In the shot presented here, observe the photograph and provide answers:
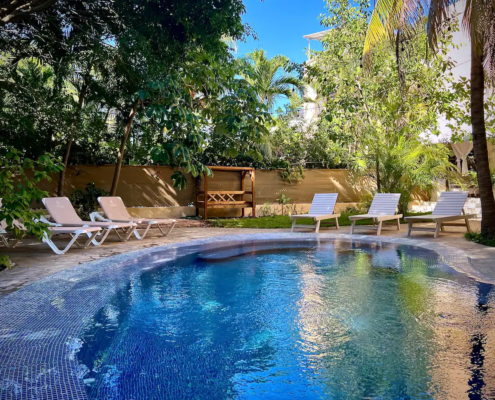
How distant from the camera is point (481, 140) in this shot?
8.16 m

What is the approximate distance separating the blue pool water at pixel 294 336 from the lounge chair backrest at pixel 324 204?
16.2 ft

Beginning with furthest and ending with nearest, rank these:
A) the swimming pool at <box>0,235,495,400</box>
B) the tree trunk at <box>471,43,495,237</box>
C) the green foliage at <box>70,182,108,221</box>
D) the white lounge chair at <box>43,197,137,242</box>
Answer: the green foliage at <box>70,182,108,221</box>
the tree trunk at <box>471,43,495,237</box>
the white lounge chair at <box>43,197,137,242</box>
the swimming pool at <box>0,235,495,400</box>

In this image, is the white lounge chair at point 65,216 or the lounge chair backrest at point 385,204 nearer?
the white lounge chair at point 65,216

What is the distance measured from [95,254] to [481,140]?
7.78 metres

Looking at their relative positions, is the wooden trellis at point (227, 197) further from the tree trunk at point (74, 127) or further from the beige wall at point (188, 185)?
the tree trunk at point (74, 127)

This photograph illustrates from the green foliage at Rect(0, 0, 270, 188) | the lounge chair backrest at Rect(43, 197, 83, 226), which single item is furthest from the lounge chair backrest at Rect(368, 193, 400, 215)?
the lounge chair backrest at Rect(43, 197, 83, 226)

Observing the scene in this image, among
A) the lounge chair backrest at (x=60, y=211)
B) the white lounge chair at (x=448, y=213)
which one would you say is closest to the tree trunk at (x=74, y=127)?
the lounge chair backrest at (x=60, y=211)

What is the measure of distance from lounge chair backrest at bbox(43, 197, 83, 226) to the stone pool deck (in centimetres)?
63

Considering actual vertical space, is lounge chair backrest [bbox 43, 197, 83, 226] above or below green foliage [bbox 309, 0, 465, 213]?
below

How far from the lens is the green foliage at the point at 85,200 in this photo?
476 inches

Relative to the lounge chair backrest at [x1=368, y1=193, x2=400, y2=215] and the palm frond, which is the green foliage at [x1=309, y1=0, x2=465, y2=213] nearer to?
the lounge chair backrest at [x1=368, y1=193, x2=400, y2=215]

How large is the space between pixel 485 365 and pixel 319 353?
119 cm

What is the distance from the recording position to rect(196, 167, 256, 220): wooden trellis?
46.3 ft

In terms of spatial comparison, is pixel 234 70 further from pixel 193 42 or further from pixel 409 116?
pixel 409 116
